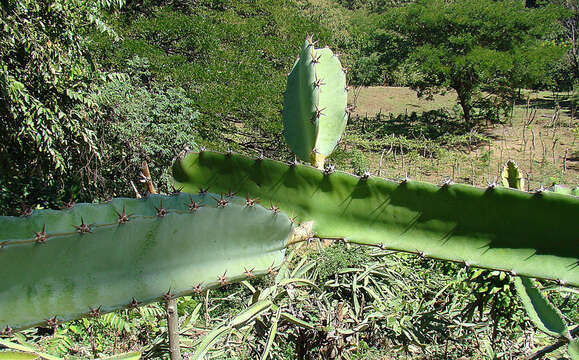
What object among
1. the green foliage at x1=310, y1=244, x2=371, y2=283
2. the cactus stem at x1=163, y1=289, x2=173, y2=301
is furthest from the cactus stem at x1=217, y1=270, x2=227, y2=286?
the green foliage at x1=310, y1=244, x2=371, y2=283

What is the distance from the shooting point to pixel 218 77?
6832 mm

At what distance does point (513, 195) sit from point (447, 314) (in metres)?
1.63

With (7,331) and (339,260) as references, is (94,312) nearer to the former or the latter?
(7,331)

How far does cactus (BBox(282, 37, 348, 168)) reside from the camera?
4.17 feet

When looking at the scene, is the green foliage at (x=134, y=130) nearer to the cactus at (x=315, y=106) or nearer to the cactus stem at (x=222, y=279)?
the cactus at (x=315, y=106)

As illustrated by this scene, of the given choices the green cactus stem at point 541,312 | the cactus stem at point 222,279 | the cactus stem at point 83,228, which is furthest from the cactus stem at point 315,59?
the green cactus stem at point 541,312

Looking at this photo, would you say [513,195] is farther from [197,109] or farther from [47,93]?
[197,109]

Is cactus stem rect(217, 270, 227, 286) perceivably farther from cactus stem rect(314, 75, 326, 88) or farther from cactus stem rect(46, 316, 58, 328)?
cactus stem rect(314, 75, 326, 88)

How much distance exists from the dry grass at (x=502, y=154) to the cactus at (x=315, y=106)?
17.5 ft

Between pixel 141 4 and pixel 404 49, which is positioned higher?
pixel 141 4

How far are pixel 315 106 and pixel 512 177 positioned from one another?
81cm

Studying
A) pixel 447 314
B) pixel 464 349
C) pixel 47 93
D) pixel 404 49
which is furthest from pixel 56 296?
pixel 404 49

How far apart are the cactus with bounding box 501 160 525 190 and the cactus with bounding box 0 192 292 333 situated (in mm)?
866

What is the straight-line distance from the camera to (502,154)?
34.3ft
